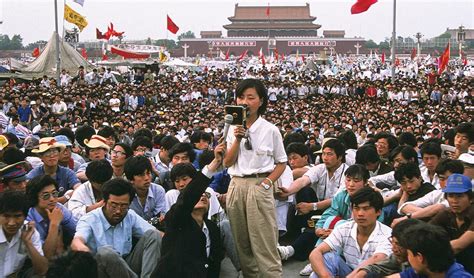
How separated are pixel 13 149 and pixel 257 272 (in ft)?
8.63

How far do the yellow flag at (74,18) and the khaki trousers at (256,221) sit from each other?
1523cm

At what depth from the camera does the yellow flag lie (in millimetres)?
17656

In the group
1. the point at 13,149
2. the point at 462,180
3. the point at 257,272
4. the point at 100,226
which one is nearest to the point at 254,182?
the point at 257,272

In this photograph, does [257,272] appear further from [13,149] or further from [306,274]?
[13,149]

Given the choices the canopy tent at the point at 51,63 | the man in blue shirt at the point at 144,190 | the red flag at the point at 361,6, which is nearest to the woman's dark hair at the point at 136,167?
the man in blue shirt at the point at 144,190

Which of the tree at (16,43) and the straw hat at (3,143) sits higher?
the tree at (16,43)

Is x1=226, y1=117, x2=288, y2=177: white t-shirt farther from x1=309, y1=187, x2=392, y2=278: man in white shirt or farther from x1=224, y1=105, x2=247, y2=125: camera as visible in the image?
x1=309, y1=187, x2=392, y2=278: man in white shirt

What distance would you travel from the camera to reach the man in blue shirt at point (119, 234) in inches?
143

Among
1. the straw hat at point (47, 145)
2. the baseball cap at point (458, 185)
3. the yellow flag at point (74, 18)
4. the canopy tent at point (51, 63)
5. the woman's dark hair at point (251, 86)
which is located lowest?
the baseball cap at point (458, 185)

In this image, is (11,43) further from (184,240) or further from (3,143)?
(184,240)

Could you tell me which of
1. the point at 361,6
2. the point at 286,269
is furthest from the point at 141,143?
the point at 361,6

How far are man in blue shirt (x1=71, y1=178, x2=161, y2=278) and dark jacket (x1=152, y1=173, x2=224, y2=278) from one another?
32 cm

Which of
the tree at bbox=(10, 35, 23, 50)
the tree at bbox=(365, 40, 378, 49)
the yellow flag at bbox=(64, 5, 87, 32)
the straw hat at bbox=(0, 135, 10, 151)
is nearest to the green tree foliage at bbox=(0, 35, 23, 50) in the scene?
the tree at bbox=(10, 35, 23, 50)

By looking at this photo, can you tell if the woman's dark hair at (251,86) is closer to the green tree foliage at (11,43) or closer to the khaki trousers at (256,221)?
the khaki trousers at (256,221)
